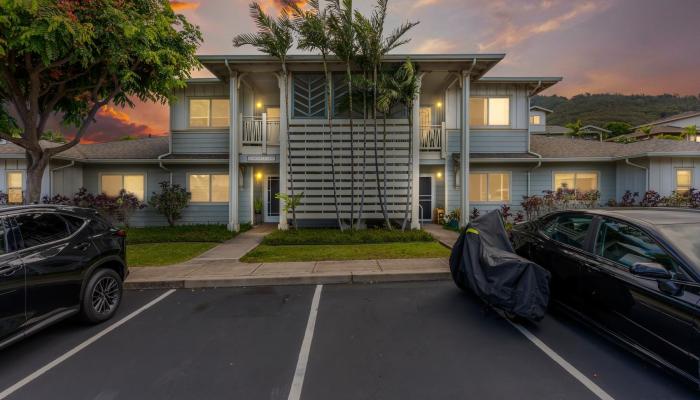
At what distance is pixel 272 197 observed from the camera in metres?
13.1

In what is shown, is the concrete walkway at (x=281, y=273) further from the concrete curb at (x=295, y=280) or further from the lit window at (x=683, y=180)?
→ the lit window at (x=683, y=180)

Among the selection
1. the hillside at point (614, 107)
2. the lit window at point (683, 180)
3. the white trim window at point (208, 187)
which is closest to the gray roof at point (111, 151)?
the white trim window at point (208, 187)

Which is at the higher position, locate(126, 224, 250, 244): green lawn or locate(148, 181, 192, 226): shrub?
locate(148, 181, 192, 226): shrub

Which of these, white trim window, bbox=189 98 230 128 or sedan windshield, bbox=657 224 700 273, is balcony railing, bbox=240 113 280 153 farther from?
sedan windshield, bbox=657 224 700 273

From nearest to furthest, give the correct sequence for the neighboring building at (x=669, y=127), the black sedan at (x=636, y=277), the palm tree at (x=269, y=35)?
the black sedan at (x=636, y=277)
the palm tree at (x=269, y=35)
the neighboring building at (x=669, y=127)

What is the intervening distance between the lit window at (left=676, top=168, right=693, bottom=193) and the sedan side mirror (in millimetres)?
12686

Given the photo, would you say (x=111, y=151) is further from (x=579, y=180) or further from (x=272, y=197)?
(x=579, y=180)

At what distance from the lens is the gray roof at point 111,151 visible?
36.0 ft

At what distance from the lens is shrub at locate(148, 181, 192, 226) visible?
11.3 metres

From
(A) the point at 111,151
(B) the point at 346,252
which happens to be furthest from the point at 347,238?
(A) the point at 111,151

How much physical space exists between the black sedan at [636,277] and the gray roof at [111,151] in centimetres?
1367

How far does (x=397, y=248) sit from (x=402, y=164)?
381cm

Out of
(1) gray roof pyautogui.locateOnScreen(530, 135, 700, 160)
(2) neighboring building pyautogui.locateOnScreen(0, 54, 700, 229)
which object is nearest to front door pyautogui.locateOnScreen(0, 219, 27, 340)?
(2) neighboring building pyautogui.locateOnScreen(0, 54, 700, 229)

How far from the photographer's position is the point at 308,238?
881 cm
